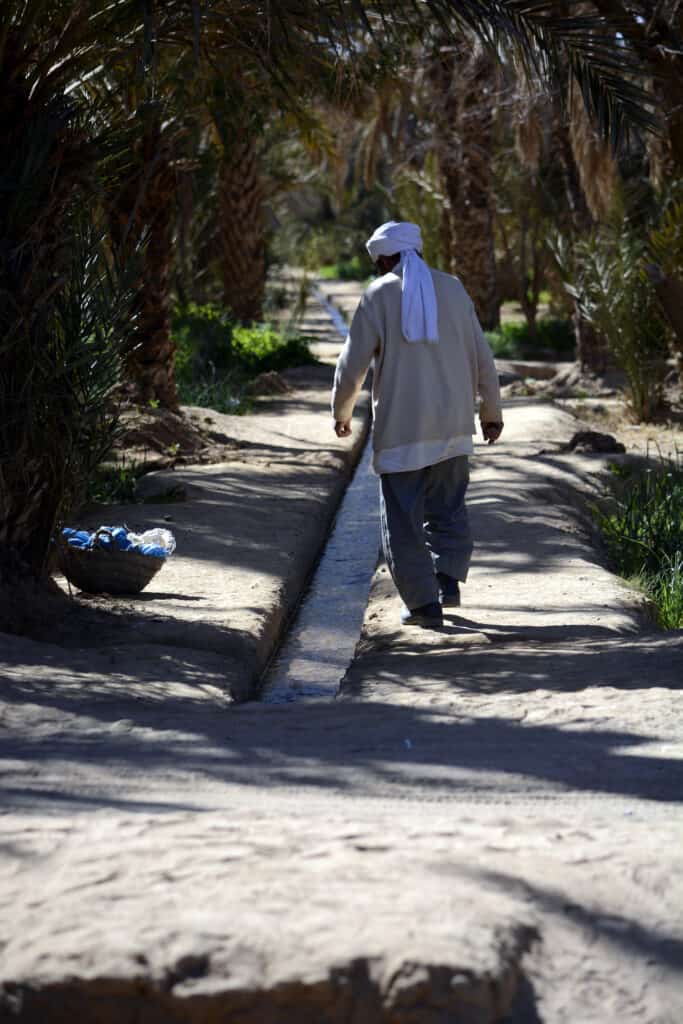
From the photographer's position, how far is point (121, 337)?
18.8 feet

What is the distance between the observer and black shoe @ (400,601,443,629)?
576 centimetres

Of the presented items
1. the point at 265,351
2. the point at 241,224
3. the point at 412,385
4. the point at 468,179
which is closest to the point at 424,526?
the point at 412,385

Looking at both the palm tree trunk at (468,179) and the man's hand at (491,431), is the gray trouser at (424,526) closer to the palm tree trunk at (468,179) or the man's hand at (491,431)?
the man's hand at (491,431)

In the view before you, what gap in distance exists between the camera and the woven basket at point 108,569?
6.27 m

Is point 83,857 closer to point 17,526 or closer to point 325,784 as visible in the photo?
point 325,784

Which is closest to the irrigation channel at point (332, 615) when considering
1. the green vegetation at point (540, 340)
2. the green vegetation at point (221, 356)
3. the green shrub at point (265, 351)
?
the green vegetation at point (221, 356)

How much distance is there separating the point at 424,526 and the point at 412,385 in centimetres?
69

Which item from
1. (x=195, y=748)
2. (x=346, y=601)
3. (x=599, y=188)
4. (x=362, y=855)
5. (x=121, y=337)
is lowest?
(x=346, y=601)

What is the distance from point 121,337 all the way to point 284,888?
3638 millimetres

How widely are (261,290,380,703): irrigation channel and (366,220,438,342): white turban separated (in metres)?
1.53

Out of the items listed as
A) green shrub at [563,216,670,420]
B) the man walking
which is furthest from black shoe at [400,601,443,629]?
green shrub at [563,216,670,420]

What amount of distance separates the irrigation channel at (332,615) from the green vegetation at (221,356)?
5017 millimetres

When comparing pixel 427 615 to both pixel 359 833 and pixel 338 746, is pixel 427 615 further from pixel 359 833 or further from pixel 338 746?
pixel 359 833

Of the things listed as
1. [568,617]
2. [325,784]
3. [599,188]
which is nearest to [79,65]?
[568,617]
